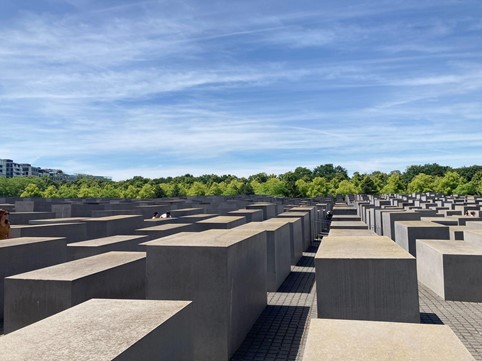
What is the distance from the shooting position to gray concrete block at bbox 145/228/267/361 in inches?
260

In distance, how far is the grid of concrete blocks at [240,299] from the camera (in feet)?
11.6

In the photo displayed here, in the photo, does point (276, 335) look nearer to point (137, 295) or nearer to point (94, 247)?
point (137, 295)

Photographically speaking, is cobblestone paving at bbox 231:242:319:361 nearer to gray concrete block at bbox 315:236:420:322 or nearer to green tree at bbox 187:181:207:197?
gray concrete block at bbox 315:236:420:322

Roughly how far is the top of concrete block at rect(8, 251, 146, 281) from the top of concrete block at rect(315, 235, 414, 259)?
4378 millimetres

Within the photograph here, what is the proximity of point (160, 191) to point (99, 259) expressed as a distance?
227 feet

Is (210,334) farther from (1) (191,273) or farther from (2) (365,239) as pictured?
(2) (365,239)

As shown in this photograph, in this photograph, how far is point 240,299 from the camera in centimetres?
731

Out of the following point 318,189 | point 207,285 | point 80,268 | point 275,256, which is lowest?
point 275,256

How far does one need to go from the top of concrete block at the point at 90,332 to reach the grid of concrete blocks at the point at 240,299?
0.01 m

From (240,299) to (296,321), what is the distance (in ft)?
5.95

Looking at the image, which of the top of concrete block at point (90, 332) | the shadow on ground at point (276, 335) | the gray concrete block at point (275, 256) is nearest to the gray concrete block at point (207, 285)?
the shadow on ground at point (276, 335)

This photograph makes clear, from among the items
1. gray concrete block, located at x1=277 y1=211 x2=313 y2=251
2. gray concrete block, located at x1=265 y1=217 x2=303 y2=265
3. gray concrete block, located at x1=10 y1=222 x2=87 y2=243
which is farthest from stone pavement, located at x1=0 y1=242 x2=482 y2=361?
gray concrete block, located at x1=277 y1=211 x2=313 y2=251

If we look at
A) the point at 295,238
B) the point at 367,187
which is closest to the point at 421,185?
the point at 367,187

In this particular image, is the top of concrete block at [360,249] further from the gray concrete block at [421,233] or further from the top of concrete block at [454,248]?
the gray concrete block at [421,233]
